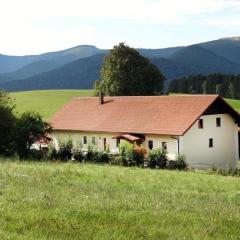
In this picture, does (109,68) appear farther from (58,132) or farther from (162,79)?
(58,132)

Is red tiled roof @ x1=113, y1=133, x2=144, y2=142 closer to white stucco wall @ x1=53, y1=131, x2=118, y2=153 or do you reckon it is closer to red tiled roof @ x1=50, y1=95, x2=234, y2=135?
red tiled roof @ x1=50, y1=95, x2=234, y2=135

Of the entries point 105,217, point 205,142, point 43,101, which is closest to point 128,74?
point 205,142

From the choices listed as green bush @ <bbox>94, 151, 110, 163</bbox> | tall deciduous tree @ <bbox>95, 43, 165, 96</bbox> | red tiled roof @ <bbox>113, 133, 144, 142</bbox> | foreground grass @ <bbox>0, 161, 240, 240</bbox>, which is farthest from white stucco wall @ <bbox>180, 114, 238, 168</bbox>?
foreground grass @ <bbox>0, 161, 240, 240</bbox>

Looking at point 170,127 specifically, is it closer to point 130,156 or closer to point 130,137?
point 130,137

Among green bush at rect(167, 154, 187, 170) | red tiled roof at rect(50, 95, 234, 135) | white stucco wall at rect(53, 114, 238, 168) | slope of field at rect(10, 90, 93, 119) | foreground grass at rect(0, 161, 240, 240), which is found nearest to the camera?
foreground grass at rect(0, 161, 240, 240)

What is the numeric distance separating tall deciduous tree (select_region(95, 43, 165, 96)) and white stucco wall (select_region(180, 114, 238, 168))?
2230cm

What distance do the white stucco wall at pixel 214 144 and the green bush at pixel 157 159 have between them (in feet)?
23.6

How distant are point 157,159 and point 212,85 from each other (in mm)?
129733

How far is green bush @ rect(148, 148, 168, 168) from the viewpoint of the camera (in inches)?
1515

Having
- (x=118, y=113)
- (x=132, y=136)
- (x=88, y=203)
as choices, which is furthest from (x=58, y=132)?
(x=88, y=203)

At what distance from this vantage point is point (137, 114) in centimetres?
5228

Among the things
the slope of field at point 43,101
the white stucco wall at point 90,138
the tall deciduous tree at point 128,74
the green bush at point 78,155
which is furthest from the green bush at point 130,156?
the slope of field at point 43,101

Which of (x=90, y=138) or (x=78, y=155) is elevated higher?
(x=90, y=138)

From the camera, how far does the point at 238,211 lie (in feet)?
40.0
